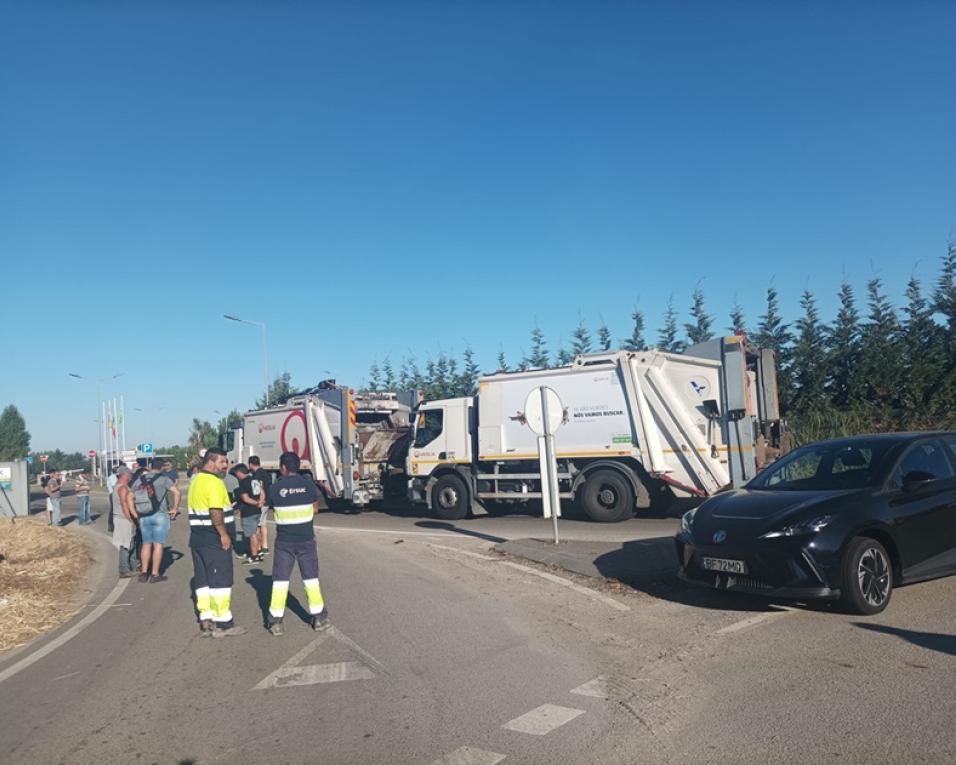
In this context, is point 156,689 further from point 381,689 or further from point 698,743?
point 698,743

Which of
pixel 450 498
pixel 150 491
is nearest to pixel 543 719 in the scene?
pixel 150 491

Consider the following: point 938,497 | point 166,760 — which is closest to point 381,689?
point 166,760

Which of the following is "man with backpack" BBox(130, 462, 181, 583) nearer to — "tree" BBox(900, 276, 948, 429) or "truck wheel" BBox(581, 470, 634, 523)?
"truck wheel" BBox(581, 470, 634, 523)

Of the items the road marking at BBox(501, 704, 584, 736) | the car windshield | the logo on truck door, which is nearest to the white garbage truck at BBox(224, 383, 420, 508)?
the logo on truck door

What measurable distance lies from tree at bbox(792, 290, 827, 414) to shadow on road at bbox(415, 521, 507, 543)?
11.7 m

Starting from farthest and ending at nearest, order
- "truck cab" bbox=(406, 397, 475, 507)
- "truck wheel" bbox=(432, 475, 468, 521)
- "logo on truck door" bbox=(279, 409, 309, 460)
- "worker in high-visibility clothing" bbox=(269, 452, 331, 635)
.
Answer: "logo on truck door" bbox=(279, 409, 309, 460)
"truck cab" bbox=(406, 397, 475, 507)
"truck wheel" bbox=(432, 475, 468, 521)
"worker in high-visibility clothing" bbox=(269, 452, 331, 635)

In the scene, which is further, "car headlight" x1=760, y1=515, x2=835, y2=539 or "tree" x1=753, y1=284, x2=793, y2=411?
"tree" x1=753, y1=284, x2=793, y2=411

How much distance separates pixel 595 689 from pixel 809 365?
19.4 meters

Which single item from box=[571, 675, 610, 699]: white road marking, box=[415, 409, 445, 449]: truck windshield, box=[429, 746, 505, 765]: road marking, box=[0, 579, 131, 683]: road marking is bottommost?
box=[0, 579, 131, 683]: road marking

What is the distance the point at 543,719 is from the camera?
15.5 ft

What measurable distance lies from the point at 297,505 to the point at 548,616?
2.64 metres

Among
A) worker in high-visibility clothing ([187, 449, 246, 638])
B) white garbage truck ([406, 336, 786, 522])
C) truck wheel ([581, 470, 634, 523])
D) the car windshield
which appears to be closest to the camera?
the car windshield

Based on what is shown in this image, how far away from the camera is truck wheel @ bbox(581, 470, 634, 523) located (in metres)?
15.3

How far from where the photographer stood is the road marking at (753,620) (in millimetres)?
6508
